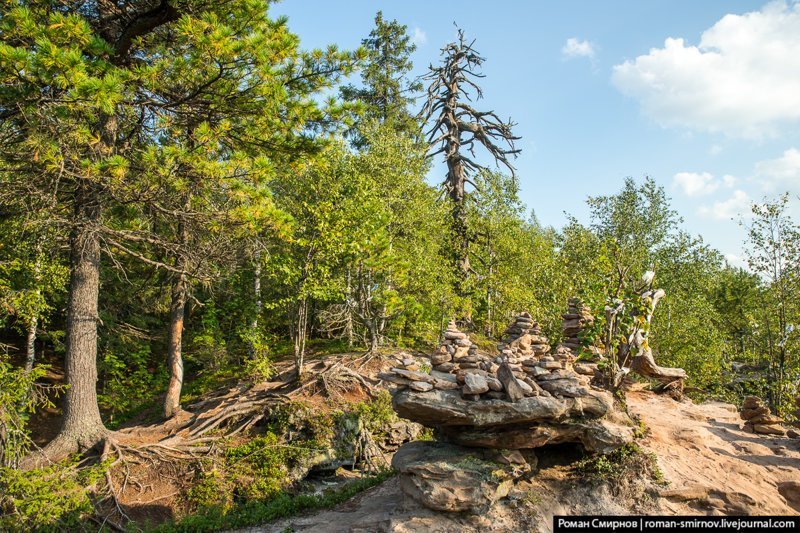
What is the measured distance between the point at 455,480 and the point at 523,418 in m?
1.69

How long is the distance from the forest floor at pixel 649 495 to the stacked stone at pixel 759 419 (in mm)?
620

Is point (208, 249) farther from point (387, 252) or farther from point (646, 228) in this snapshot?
point (646, 228)

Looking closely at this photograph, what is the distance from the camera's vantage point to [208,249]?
1264 centimetres

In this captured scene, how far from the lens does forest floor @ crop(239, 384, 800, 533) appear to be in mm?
8242

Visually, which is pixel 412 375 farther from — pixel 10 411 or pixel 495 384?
pixel 10 411

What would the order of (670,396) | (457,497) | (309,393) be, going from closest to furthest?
1. (457,497)
2. (670,396)
3. (309,393)

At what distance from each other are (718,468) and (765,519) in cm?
152

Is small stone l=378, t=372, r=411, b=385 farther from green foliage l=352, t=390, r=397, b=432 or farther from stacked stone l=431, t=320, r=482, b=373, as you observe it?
green foliage l=352, t=390, r=397, b=432

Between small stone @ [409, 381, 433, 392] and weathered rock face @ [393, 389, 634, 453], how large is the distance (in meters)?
0.10

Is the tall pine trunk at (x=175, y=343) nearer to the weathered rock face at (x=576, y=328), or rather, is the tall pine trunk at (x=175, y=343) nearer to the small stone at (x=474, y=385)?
the small stone at (x=474, y=385)

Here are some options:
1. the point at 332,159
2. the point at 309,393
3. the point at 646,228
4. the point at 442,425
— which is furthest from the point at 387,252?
the point at 646,228

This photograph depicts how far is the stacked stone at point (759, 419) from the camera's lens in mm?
11992

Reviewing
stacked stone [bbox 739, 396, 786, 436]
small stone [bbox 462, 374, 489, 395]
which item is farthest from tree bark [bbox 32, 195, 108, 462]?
stacked stone [bbox 739, 396, 786, 436]

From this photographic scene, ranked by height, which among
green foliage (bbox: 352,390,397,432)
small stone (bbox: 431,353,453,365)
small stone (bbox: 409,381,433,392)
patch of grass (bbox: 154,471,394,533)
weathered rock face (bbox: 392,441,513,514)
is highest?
small stone (bbox: 431,353,453,365)
